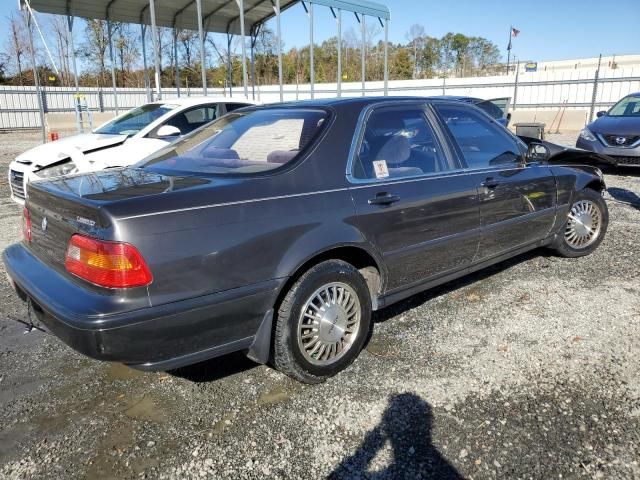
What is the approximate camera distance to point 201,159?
3.17 m

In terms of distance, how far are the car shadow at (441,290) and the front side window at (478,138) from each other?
3.70 feet

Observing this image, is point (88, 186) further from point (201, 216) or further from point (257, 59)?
point (257, 59)

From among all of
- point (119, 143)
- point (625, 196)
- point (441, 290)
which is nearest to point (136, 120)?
point (119, 143)

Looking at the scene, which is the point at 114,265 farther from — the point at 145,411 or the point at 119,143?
the point at 119,143

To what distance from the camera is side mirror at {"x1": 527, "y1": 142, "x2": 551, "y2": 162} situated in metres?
4.33

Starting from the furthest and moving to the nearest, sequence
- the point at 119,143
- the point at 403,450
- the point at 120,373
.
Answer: the point at 119,143 < the point at 120,373 < the point at 403,450

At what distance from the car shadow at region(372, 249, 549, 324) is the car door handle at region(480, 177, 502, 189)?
3.34 ft

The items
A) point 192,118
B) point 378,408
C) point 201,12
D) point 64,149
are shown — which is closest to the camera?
point 378,408

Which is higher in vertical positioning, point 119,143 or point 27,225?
point 119,143

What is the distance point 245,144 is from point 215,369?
1437 millimetres

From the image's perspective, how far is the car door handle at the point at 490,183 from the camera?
372 cm

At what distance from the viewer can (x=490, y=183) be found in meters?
3.77

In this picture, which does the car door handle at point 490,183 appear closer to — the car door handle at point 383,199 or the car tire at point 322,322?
the car door handle at point 383,199

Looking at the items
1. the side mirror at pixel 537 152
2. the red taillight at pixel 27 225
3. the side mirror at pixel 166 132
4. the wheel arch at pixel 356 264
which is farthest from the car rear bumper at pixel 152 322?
the side mirror at pixel 166 132
